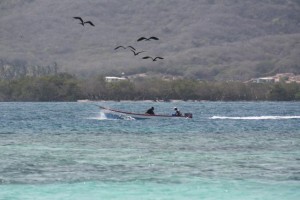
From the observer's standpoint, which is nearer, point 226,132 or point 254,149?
point 254,149

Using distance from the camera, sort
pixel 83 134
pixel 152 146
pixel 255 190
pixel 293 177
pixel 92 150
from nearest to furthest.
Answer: pixel 255 190 → pixel 293 177 → pixel 92 150 → pixel 152 146 → pixel 83 134

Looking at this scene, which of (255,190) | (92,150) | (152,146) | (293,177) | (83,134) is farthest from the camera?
(83,134)

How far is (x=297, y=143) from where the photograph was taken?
70.7 meters

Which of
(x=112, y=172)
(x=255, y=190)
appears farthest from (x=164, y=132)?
(x=255, y=190)

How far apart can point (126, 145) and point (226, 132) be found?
2240 centimetres

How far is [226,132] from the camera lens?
289ft

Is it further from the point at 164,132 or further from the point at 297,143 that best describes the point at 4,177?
the point at 164,132

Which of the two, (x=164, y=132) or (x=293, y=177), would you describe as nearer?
(x=293, y=177)

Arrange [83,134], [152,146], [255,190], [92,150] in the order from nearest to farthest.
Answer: [255,190], [92,150], [152,146], [83,134]

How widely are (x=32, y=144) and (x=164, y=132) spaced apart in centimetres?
2176

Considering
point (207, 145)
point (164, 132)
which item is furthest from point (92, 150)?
point (164, 132)

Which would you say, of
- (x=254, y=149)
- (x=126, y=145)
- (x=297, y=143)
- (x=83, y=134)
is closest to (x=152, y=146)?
(x=126, y=145)

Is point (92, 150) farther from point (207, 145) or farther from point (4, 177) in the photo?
point (4, 177)

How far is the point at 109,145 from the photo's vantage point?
221 ft
